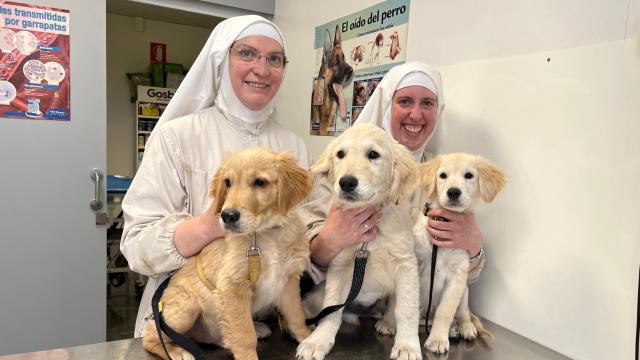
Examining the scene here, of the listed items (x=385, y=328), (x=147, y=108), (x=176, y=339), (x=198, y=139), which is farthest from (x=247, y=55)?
(x=147, y=108)

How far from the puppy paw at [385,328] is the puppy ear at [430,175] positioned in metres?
0.49

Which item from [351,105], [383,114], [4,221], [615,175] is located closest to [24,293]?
[4,221]

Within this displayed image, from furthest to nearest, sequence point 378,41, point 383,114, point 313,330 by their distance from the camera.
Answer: point 378,41, point 383,114, point 313,330

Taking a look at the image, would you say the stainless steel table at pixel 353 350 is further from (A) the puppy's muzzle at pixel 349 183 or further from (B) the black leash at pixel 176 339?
(A) the puppy's muzzle at pixel 349 183

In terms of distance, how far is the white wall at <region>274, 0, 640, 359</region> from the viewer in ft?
4.19

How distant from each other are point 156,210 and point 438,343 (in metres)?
1.02

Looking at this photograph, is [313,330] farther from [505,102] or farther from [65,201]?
[65,201]

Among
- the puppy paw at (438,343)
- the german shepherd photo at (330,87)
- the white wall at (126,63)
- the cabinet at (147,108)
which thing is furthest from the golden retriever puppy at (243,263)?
the white wall at (126,63)

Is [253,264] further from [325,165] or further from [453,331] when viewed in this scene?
[453,331]

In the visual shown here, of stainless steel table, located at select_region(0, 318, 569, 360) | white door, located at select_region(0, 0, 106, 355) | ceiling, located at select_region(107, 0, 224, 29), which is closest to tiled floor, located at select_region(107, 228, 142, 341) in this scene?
white door, located at select_region(0, 0, 106, 355)

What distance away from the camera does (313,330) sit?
1354 millimetres

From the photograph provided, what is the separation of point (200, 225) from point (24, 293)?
2320 millimetres

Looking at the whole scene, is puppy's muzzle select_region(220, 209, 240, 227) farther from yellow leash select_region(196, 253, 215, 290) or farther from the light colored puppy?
the light colored puppy

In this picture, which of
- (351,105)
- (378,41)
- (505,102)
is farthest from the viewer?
(351,105)
